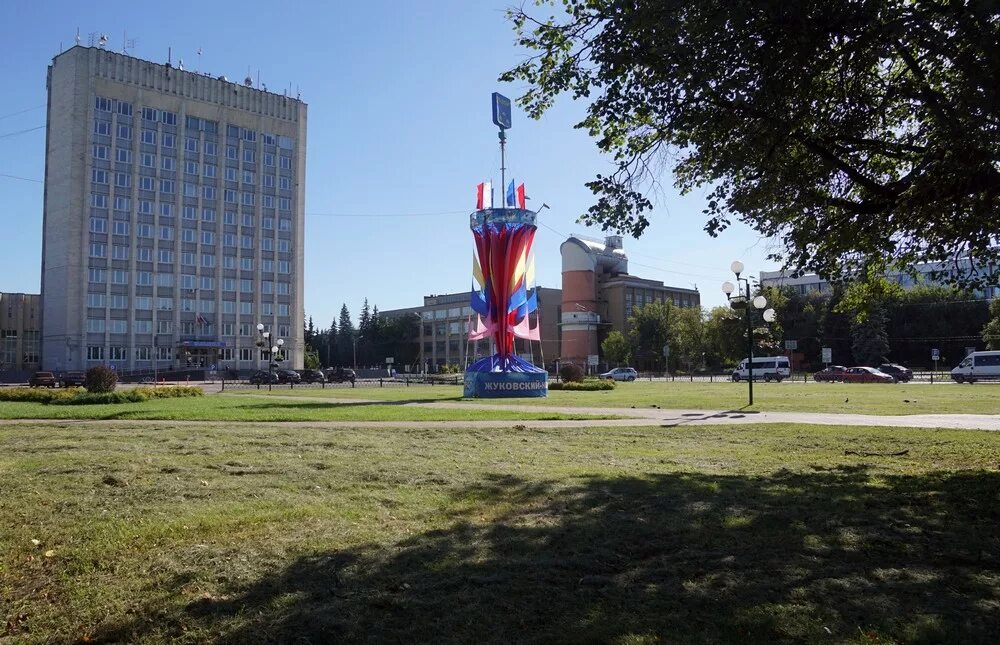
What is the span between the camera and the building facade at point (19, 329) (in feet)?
335

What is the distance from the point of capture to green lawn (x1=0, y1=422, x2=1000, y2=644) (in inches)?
170

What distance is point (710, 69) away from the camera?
29.0 feet

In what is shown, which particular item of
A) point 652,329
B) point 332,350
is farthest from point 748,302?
point 332,350

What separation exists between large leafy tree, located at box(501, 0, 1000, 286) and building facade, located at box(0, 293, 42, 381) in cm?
11162

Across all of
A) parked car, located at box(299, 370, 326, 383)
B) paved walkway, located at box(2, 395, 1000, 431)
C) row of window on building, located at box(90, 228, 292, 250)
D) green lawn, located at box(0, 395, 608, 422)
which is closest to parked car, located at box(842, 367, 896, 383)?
paved walkway, located at box(2, 395, 1000, 431)

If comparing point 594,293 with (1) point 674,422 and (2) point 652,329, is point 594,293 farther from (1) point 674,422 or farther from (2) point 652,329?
(1) point 674,422

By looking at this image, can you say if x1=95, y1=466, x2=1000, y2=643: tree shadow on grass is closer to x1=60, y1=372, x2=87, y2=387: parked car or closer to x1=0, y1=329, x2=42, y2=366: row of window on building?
x1=60, y1=372, x2=87, y2=387: parked car

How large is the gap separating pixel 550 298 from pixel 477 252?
9627cm

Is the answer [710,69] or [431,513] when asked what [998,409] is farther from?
[431,513]

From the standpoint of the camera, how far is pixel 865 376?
58.7m

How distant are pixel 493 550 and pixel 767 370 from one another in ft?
234

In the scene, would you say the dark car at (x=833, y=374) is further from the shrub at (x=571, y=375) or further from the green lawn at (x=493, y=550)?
the green lawn at (x=493, y=550)

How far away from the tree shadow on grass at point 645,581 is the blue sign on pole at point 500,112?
118ft

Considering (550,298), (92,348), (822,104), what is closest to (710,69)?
(822,104)
